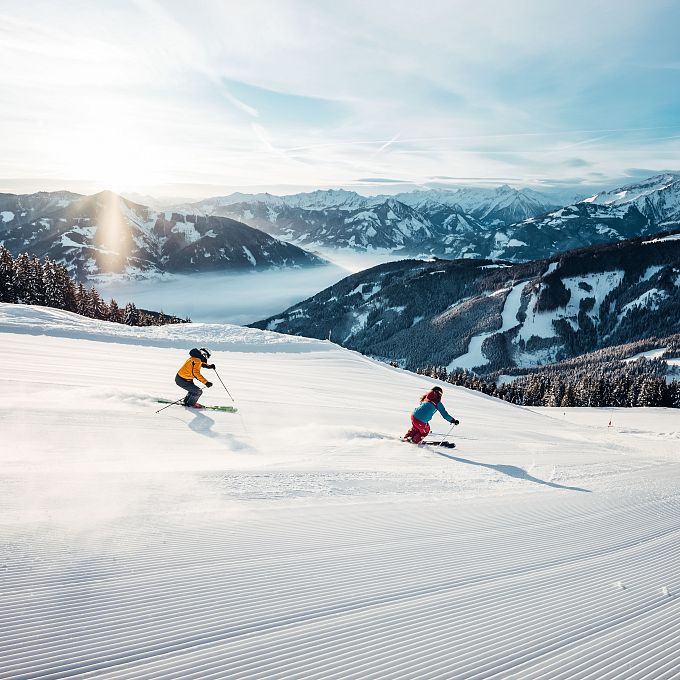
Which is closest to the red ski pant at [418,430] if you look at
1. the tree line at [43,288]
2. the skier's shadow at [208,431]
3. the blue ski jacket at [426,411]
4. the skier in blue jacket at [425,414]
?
the skier in blue jacket at [425,414]

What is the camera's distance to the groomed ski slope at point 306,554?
12.5ft

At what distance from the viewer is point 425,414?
486 inches

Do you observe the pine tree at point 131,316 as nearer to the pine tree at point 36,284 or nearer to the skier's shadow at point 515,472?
the pine tree at point 36,284

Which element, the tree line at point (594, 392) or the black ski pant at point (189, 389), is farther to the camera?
the tree line at point (594, 392)

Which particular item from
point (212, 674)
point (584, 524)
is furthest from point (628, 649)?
point (212, 674)

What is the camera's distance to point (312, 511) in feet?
22.4

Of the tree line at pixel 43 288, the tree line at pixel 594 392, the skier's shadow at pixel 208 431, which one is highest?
the tree line at pixel 43 288

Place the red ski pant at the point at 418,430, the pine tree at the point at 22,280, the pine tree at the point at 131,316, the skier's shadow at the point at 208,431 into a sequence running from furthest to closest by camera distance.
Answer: the pine tree at the point at 131,316 → the pine tree at the point at 22,280 → the red ski pant at the point at 418,430 → the skier's shadow at the point at 208,431

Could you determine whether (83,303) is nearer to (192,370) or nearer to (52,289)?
(52,289)

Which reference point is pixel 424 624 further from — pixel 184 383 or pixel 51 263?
pixel 51 263

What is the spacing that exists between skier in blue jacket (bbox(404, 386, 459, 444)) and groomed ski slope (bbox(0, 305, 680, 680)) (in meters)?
0.68

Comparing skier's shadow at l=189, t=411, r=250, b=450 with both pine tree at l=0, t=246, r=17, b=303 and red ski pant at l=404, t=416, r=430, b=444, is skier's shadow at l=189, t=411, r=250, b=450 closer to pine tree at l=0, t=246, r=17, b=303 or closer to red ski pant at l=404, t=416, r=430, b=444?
red ski pant at l=404, t=416, r=430, b=444

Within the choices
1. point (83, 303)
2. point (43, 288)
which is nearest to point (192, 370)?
point (43, 288)

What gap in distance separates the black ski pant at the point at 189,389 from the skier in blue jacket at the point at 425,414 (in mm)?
6593
